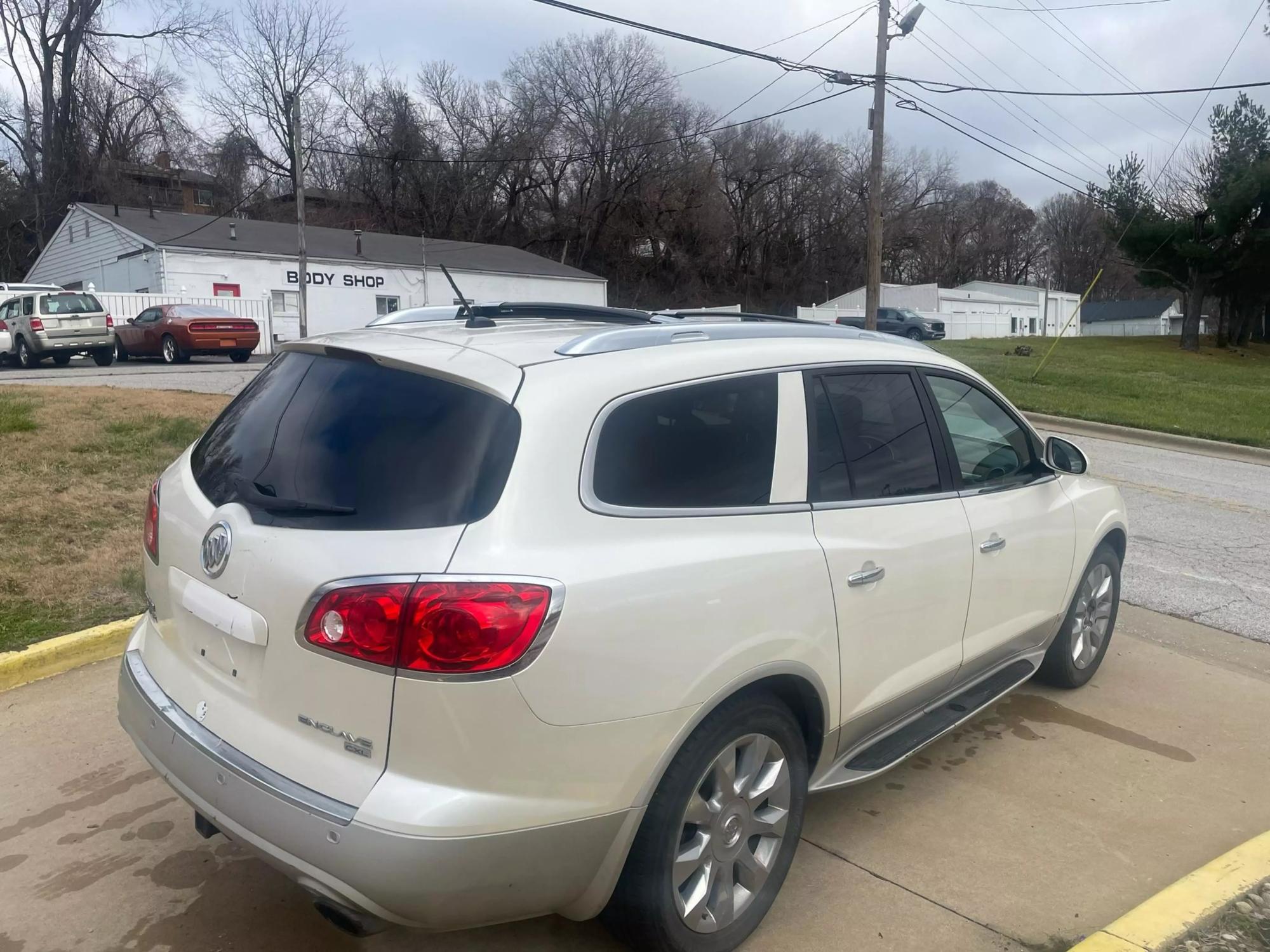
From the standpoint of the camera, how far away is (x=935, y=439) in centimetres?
377

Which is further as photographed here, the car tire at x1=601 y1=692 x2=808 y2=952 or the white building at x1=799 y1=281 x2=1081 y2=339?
the white building at x1=799 y1=281 x2=1081 y2=339

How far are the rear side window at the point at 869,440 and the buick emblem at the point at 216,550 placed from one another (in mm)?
1701

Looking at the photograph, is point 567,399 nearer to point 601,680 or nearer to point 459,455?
point 459,455

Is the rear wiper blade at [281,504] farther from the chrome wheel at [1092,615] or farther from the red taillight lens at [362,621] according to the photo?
Answer: the chrome wheel at [1092,615]

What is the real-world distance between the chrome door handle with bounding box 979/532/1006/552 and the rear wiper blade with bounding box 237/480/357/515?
2.42 metres

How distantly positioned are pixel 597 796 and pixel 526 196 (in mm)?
64932

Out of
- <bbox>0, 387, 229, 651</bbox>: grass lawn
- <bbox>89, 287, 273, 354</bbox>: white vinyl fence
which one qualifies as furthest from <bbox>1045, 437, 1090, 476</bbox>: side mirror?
<bbox>89, 287, 273, 354</bbox>: white vinyl fence

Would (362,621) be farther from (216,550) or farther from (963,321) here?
(963,321)

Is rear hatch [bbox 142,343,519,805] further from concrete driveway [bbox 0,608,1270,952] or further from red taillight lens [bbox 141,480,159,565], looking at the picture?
concrete driveway [bbox 0,608,1270,952]

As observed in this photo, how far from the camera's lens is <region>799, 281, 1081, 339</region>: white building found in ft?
196

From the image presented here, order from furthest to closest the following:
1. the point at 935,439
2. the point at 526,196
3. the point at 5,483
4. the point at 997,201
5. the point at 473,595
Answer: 1. the point at 997,201
2. the point at 526,196
3. the point at 5,483
4. the point at 935,439
5. the point at 473,595

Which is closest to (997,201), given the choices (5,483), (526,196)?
(526,196)

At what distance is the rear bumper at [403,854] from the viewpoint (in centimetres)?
222

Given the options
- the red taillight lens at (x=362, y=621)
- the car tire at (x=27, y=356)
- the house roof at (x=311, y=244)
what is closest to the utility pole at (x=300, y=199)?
the house roof at (x=311, y=244)
